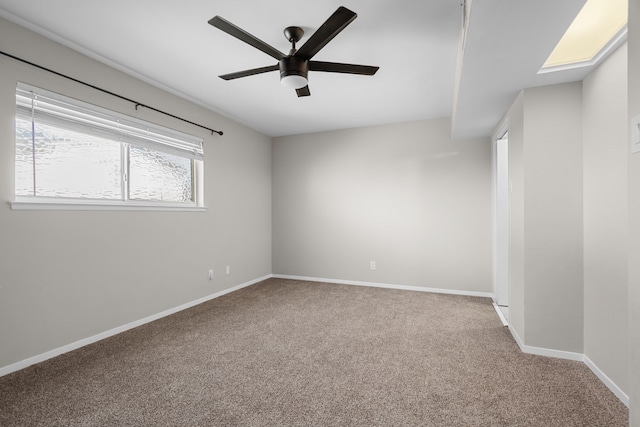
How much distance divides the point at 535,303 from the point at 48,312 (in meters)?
3.83

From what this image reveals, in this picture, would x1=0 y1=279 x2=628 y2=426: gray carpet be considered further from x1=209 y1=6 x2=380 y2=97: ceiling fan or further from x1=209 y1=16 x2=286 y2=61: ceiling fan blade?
x1=209 y1=16 x2=286 y2=61: ceiling fan blade

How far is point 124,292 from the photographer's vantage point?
9.51ft

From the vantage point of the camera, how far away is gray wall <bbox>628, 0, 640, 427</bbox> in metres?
0.92

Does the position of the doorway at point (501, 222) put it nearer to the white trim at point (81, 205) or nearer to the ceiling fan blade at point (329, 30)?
the ceiling fan blade at point (329, 30)

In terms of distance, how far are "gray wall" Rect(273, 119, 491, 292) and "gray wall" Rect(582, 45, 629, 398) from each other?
6.32 ft

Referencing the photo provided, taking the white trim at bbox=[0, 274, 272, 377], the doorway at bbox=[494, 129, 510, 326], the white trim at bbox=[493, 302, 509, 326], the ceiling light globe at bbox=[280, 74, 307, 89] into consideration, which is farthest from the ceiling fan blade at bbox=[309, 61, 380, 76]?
the white trim at bbox=[0, 274, 272, 377]

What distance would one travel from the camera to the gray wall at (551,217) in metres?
2.28

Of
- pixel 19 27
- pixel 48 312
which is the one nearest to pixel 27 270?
pixel 48 312

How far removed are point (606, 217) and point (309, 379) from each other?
2.25 meters

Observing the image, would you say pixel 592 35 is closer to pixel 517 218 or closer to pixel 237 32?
pixel 517 218

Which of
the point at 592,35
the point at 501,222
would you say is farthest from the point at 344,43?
the point at 501,222

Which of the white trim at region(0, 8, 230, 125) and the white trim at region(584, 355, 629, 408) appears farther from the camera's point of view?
the white trim at region(0, 8, 230, 125)

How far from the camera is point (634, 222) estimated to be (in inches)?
36.9

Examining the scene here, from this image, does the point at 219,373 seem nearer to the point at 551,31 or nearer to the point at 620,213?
the point at 620,213
